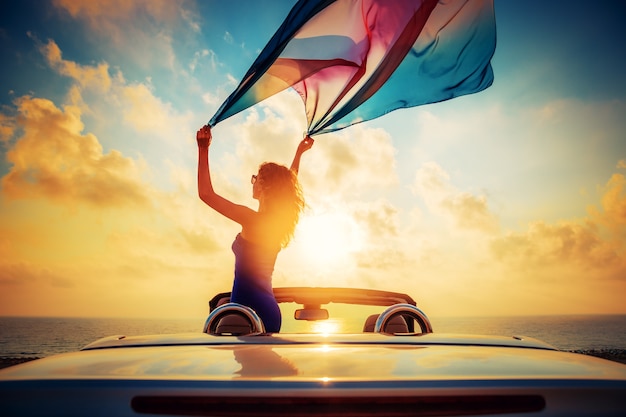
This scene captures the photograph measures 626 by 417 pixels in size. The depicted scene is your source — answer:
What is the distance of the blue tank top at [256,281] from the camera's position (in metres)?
3.50

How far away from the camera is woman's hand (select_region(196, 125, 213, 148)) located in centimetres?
405

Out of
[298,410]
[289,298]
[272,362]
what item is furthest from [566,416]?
[289,298]

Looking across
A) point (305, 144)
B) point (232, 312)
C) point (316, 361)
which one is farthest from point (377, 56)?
point (316, 361)

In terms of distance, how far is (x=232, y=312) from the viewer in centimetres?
256

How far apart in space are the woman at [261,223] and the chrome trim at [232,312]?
91cm

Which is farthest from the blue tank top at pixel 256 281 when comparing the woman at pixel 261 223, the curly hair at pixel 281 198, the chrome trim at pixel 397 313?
the chrome trim at pixel 397 313

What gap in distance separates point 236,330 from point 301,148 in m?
3.23

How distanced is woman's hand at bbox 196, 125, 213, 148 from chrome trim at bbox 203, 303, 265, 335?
188cm

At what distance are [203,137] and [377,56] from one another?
9.54 ft

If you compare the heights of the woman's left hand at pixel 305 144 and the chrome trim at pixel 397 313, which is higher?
the woman's left hand at pixel 305 144

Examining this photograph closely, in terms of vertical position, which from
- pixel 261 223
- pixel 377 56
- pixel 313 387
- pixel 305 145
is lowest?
pixel 313 387

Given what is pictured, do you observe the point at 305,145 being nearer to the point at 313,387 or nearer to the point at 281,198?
the point at 281,198

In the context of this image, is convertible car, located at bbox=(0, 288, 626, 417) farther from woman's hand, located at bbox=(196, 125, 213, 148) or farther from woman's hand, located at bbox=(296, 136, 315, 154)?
woman's hand, located at bbox=(296, 136, 315, 154)

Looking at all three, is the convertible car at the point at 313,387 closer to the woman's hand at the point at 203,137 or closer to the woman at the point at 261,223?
the woman at the point at 261,223
